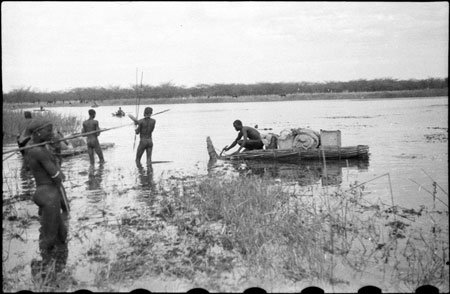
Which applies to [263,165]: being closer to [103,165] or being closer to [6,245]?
[103,165]

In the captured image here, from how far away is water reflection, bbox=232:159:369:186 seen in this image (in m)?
10.0

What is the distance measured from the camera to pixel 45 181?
4637 mm

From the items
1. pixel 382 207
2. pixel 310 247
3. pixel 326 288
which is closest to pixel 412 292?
pixel 326 288

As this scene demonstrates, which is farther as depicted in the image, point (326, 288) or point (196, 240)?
point (196, 240)

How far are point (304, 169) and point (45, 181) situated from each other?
7.99m

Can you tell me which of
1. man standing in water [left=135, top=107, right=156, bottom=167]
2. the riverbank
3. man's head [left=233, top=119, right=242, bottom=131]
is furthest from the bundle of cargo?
the riverbank

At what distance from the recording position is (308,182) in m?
9.65

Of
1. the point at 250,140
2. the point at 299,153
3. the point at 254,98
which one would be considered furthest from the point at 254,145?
the point at 254,98

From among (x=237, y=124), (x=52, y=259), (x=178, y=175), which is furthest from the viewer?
(x=237, y=124)

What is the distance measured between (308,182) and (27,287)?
6926 mm

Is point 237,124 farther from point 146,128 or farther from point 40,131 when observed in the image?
point 40,131

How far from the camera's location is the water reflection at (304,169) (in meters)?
10.0

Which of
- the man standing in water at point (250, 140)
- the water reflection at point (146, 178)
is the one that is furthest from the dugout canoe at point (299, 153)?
the water reflection at point (146, 178)

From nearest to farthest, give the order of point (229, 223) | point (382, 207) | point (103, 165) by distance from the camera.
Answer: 1. point (229, 223)
2. point (382, 207)
3. point (103, 165)
